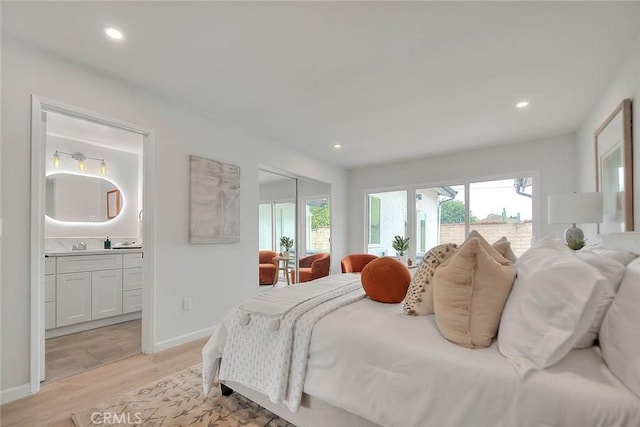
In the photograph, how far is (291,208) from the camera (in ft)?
16.6

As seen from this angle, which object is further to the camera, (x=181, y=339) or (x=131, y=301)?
(x=131, y=301)

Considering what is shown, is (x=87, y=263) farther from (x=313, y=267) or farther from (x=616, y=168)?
(x=616, y=168)

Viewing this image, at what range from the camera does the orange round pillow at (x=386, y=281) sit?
185 cm

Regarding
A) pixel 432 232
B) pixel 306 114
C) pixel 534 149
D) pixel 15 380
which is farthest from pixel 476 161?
pixel 15 380

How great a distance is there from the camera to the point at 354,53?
2.11 m

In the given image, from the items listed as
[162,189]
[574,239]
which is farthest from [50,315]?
[574,239]

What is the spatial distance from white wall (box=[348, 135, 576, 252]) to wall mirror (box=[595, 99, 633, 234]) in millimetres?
1181

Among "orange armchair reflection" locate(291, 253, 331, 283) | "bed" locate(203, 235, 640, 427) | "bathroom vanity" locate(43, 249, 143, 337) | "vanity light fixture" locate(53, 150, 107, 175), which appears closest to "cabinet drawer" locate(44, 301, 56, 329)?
"bathroom vanity" locate(43, 249, 143, 337)

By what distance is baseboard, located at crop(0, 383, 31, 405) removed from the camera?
1.85 m

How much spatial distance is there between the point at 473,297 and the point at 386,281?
2.23ft

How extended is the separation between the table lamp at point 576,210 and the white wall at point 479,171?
1878 mm

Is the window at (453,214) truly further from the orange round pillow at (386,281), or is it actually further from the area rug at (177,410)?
the area rug at (177,410)

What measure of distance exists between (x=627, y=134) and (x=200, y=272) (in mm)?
3763

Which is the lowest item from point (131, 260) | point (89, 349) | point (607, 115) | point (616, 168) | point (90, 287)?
point (89, 349)
